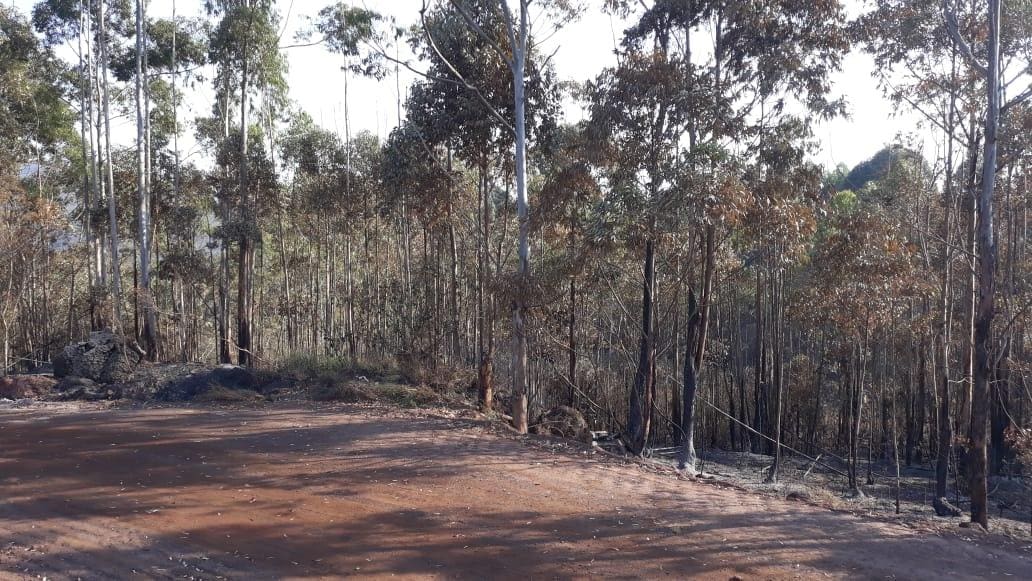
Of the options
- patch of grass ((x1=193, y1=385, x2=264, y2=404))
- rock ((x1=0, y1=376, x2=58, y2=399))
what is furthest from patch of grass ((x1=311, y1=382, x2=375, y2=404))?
rock ((x1=0, y1=376, x2=58, y2=399))

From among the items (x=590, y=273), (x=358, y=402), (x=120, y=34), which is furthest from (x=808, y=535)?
(x=120, y=34)

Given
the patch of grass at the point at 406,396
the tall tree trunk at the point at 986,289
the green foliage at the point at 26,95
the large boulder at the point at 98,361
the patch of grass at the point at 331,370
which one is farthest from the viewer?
the green foliage at the point at 26,95

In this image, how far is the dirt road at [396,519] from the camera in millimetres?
5930

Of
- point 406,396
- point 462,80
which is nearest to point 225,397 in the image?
point 406,396

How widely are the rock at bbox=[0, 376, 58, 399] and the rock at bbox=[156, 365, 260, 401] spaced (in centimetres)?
240

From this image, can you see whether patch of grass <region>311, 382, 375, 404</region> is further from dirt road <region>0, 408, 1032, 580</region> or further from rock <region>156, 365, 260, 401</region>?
dirt road <region>0, 408, 1032, 580</region>

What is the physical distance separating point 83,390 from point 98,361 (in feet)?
6.72

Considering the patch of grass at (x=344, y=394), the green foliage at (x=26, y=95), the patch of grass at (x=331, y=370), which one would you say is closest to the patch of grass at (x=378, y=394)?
the patch of grass at (x=344, y=394)

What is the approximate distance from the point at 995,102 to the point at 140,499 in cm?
1174

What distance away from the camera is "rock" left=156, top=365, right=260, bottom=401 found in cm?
1345

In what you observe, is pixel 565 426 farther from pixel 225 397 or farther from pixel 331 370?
pixel 225 397

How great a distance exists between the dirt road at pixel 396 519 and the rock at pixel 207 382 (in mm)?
3543

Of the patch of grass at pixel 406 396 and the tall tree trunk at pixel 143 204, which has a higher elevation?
the tall tree trunk at pixel 143 204

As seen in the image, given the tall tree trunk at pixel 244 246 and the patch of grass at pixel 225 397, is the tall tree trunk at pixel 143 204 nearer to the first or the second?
the tall tree trunk at pixel 244 246
